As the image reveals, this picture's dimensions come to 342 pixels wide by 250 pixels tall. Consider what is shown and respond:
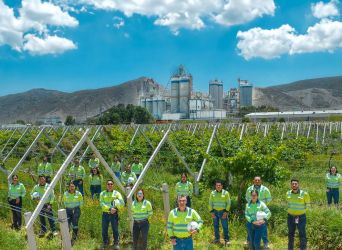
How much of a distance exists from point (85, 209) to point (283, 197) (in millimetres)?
6233

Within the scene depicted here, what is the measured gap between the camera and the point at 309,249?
8211 millimetres

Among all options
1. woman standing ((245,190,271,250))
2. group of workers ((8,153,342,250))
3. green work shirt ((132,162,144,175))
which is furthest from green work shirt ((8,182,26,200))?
woman standing ((245,190,271,250))

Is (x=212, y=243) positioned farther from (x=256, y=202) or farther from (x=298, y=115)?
(x=298, y=115)

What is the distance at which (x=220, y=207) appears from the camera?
8664mm

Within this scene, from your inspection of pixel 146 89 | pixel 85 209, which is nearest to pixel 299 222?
pixel 85 209

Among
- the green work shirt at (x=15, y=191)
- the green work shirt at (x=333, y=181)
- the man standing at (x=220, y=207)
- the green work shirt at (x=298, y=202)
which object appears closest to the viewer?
the green work shirt at (x=298, y=202)

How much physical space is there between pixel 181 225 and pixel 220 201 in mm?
2195

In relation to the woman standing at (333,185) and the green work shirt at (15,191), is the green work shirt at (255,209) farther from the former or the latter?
the green work shirt at (15,191)

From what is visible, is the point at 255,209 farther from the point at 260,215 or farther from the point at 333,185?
the point at 333,185

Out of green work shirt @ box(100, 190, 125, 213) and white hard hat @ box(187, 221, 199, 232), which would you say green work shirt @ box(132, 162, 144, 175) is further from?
white hard hat @ box(187, 221, 199, 232)

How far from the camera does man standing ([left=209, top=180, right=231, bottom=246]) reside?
8609 mm


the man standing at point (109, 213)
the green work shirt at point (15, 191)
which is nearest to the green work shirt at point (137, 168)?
the green work shirt at point (15, 191)

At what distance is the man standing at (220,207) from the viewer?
861 centimetres

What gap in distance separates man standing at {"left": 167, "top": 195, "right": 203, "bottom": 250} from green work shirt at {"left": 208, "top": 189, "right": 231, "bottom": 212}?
2.03 metres
